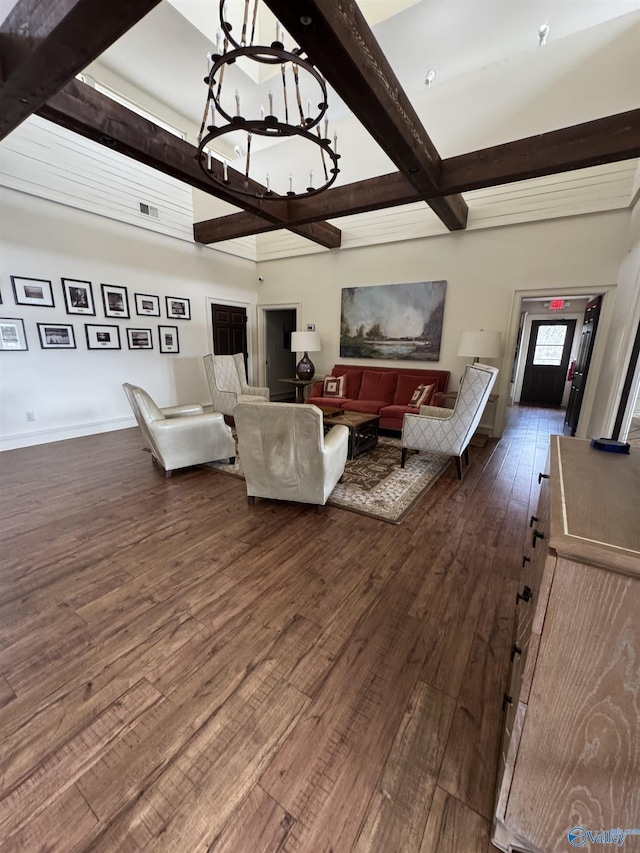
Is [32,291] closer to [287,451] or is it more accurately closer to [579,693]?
[287,451]

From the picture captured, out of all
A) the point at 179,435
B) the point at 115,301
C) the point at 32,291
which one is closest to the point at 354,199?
the point at 179,435

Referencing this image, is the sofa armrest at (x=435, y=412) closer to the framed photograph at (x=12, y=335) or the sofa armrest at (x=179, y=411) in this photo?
the sofa armrest at (x=179, y=411)

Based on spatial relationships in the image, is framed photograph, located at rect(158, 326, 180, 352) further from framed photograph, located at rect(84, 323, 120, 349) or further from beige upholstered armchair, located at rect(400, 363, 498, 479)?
beige upholstered armchair, located at rect(400, 363, 498, 479)

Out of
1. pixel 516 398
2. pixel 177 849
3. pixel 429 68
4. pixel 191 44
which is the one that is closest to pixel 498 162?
pixel 429 68

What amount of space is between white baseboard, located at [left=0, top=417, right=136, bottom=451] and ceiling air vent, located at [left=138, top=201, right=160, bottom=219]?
10.2ft

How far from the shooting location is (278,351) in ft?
26.6

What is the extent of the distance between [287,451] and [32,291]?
4106 millimetres

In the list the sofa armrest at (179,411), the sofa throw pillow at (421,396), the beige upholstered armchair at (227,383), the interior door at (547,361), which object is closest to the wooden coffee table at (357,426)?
the sofa throw pillow at (421,396)

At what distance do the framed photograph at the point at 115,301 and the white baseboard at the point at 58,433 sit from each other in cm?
157

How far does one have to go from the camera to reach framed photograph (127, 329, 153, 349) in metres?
5.18

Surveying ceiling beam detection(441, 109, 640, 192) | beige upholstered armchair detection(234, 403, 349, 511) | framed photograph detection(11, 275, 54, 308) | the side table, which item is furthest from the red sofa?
framed photograph detection(11, 275, 54, 308)

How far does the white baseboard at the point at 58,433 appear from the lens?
4199 mm

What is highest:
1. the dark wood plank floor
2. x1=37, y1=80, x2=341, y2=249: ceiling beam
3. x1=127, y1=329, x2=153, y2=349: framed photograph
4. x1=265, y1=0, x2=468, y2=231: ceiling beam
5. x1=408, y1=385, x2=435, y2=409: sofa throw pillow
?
x1=37, y1=80, x2=341, y2=249: ceiling beam

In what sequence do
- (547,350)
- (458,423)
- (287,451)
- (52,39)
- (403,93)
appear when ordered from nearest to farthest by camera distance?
(52,39), (403,93), (287,451), (458,423), (547,350)
